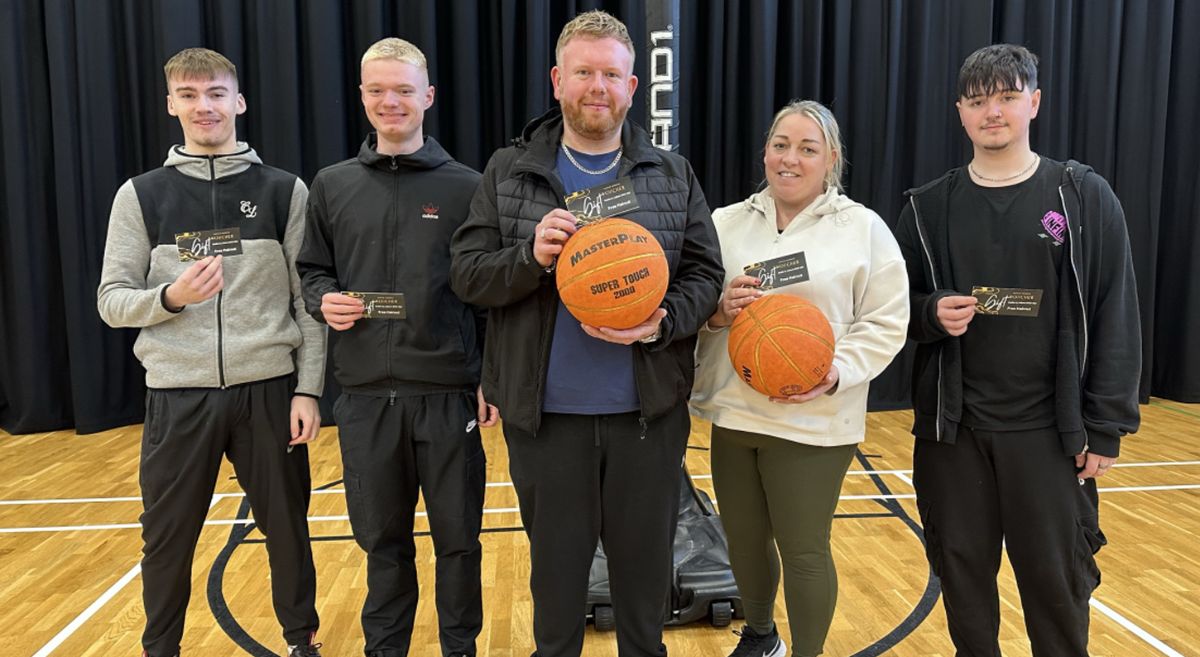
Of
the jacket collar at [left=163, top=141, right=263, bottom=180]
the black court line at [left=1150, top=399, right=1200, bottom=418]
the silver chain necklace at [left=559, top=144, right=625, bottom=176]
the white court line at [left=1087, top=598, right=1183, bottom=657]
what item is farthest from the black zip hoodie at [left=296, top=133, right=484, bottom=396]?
the black court line at [left=1150, top=399, right=1200, bottom=418]

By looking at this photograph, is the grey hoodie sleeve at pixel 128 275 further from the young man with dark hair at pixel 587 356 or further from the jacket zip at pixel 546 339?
the jacket zip at pixel 546 339

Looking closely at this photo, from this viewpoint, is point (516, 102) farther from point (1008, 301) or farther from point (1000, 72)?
point (1008, 301)

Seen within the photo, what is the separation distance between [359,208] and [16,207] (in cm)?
408

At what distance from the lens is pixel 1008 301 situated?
183cm

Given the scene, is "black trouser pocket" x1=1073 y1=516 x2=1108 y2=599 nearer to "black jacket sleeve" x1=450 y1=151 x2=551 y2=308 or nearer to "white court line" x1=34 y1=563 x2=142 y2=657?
"black jacket sleeve" x1=450 y1=151 x2=551 y2=308

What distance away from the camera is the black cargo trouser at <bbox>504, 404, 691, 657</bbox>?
178 centimetres

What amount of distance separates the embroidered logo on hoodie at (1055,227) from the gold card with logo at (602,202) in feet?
3.21

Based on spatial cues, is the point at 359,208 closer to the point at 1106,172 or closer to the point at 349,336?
the point at 349,336

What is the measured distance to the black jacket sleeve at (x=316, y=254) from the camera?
203cm

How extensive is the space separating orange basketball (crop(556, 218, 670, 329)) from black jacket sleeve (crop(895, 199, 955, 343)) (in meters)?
0.70

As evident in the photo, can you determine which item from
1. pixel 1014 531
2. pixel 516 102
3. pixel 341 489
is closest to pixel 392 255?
pixel 1014 531

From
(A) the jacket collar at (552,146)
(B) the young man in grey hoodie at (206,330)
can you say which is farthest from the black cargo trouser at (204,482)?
(A) the jacket collar at (552,146)

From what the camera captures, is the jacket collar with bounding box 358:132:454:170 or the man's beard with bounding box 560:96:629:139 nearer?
the man's beard with bounding box 560:96:629:139

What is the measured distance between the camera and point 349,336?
2.04 m
